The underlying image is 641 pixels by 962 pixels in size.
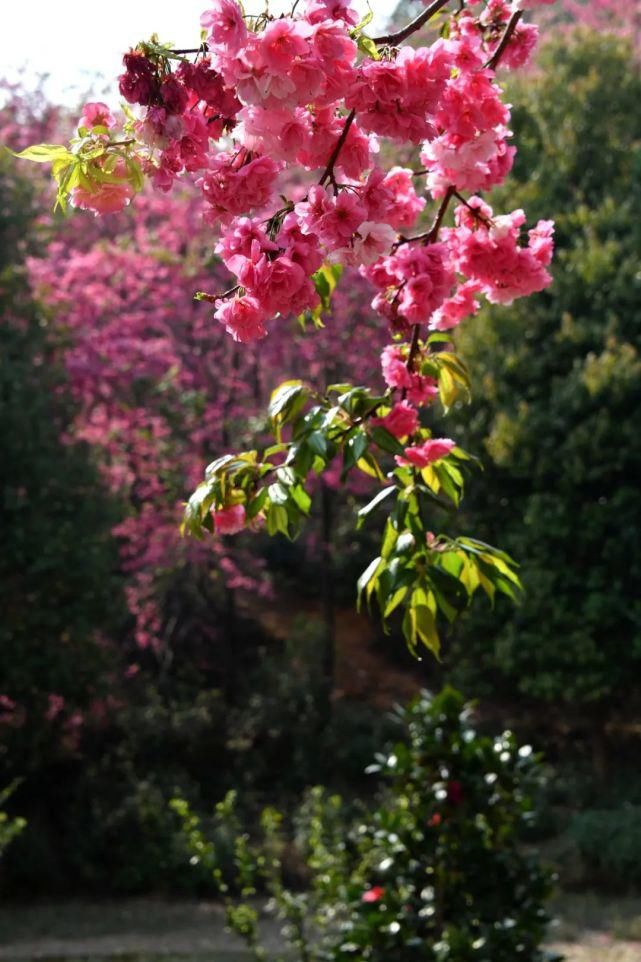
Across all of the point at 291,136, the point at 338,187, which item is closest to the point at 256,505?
the point at 338,187

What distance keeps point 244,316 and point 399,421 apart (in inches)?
26.1

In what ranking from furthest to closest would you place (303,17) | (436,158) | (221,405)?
(221,405)
(436,158)
(303,17)

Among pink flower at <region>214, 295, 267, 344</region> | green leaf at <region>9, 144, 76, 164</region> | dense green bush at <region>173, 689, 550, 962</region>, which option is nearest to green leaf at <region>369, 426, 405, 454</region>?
pink flower at <region>214, 295, 267, 344</region>

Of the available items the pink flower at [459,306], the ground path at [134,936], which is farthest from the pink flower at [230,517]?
the ground path at [134,936]

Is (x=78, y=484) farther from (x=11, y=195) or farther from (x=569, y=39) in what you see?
(x=569, y=39)

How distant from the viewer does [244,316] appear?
1.95 metres

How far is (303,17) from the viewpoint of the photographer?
179cm

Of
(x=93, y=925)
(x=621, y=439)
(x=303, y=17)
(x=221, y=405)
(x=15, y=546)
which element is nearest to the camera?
(x=303, y=17)

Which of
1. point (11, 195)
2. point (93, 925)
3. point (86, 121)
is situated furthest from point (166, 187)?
point (11, 195)

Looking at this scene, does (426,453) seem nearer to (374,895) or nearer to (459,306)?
(459,306)

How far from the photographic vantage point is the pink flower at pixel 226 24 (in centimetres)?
169

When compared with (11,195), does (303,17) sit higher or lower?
lower

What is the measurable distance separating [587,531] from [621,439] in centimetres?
74

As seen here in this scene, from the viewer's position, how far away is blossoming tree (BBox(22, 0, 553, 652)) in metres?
1.79
